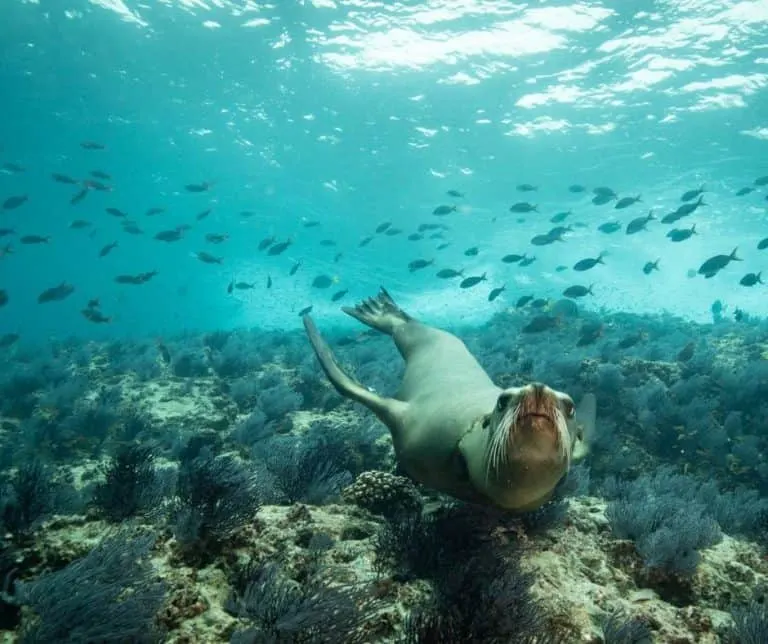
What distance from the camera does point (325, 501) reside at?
4.87 m

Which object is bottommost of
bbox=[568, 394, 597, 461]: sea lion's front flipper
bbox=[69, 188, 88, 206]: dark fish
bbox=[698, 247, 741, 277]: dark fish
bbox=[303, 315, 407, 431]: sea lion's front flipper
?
bbox=[69, 188, 88, 206]: dark fish

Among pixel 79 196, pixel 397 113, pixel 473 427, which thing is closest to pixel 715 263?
pixel 473 427

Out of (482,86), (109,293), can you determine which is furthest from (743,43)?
(109,293)

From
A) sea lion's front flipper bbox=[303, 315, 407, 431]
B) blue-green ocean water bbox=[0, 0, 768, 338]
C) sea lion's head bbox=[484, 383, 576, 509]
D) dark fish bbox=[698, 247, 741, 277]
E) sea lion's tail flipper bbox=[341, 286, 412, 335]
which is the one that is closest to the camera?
sea lion's head bbox=[484, 383, 576, 509]

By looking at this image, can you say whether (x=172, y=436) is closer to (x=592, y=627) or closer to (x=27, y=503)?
(x=27, y=503)

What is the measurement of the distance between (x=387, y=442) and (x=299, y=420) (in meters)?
2.66

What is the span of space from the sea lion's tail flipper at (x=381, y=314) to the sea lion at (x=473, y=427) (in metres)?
1.56

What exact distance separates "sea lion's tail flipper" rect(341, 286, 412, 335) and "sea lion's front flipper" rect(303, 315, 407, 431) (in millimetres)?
1974

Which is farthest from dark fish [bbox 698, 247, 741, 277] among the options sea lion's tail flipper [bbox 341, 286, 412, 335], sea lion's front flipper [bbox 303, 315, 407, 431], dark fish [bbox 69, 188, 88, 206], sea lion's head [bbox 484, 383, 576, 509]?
dark fish [bbox 69, 188, 88, 206]

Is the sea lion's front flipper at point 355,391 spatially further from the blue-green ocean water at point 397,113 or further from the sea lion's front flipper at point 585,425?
the blue-green ocean water at point 397,113

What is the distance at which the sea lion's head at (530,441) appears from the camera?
2.21 meters

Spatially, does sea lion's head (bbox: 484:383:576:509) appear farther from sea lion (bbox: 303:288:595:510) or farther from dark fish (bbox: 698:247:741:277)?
dark fish (bbox: 698:247:741:277)

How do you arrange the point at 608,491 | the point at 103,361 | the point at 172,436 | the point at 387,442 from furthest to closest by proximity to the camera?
1. the point at 103,361
2. the point at 172,436
3. the point at 387,442
4. the point at 608,491

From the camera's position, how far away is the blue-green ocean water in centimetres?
1972
